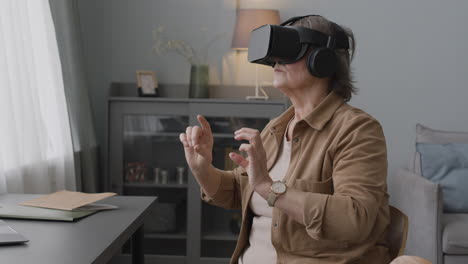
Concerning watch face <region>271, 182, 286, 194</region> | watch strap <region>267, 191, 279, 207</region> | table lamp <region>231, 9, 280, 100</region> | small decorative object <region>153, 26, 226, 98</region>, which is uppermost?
table lamp <region>231, 9, 280, 100</region>

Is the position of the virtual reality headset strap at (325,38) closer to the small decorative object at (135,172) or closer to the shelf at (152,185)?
the shelf at (152,185)

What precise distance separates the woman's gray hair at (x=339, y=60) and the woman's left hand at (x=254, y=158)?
0.36 m

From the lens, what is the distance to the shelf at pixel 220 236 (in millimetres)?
3432

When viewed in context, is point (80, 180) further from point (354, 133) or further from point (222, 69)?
point (354, 133)

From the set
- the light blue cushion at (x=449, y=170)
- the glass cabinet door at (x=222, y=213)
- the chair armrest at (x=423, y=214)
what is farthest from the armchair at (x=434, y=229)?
A: the glass cabinet door at (x=222, y=213)

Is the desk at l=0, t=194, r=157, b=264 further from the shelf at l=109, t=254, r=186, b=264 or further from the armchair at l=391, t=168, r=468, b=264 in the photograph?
the shelf at l=109, t=254, r=186, b=264

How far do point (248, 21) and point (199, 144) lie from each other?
2096 mm

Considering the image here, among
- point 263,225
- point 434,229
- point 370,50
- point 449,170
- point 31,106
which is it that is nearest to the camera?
point 263,225

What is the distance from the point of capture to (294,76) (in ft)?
4.76

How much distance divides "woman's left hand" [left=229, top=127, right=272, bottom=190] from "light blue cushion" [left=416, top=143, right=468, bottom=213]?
2025 mm

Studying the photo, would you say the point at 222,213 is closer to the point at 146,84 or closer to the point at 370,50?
the point at 146,84

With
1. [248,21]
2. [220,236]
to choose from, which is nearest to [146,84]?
[248,21]

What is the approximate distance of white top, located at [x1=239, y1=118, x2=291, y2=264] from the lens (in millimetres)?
1456

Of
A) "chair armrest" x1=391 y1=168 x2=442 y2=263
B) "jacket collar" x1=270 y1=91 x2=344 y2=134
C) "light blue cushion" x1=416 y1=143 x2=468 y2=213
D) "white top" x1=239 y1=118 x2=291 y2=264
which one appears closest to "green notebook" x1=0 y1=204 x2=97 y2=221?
"white top" x1=239 y1=118 x2=291 y2=264
